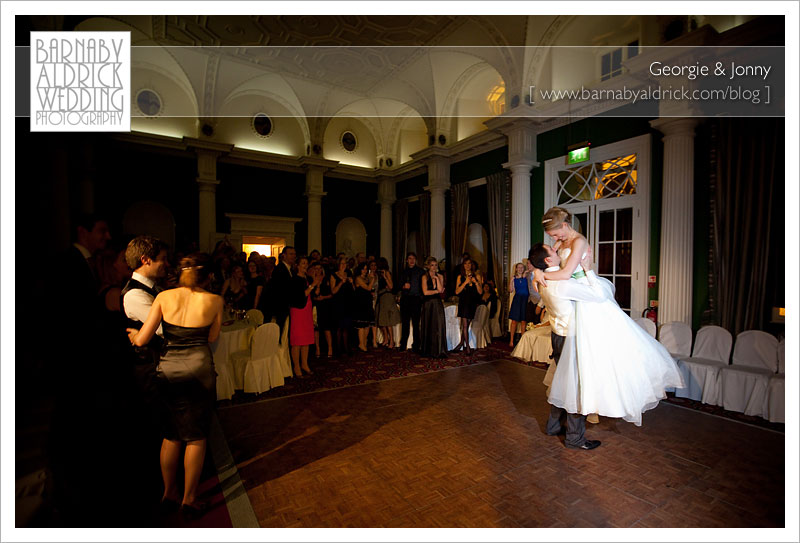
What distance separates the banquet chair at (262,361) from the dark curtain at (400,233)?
8058 millimetres

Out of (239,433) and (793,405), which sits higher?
(793,405)

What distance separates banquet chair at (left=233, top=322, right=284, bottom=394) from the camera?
14.2 feet

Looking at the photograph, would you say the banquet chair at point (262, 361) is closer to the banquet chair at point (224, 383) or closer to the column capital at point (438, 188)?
the banquet chair at point (224, 383)

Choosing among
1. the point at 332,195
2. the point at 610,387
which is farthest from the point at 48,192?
the point at 332,195

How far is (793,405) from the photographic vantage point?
7.29 ft

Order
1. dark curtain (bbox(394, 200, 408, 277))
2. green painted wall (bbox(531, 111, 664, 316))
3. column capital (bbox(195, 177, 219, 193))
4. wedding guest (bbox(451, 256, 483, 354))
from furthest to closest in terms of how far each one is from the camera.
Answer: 1. dark curtain (bbox(394, 200, 408, 277))
2. column capital (bbox(195, 177, 219, 193))
3. wedding guest (bbox(451, 256, 483, 354))
4. green painted wall (bbox(531, 111, 664, 316))

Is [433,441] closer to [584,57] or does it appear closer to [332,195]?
[584,57]

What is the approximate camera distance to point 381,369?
5.55 m

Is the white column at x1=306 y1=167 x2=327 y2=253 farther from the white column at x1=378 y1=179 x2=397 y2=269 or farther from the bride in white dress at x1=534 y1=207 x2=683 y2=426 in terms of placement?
the bride in white dress at x1=534 y1=207 x2=683 y2=426

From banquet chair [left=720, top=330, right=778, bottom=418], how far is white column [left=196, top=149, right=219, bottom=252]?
1051cm

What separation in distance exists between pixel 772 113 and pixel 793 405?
13.6 ft

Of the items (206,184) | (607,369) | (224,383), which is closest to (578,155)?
(607,369)

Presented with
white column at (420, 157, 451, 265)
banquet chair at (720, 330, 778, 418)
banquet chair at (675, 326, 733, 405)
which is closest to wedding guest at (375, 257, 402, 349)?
white column at (420, 157, 451, 265)

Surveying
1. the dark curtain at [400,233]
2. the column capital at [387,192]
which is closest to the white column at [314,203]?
the column capital at [387,192]
